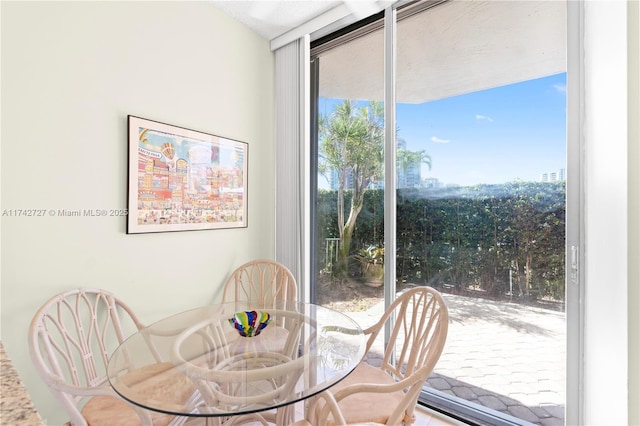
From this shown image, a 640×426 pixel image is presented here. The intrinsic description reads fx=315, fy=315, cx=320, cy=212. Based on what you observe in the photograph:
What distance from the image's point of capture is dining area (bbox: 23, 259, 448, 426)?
106cm

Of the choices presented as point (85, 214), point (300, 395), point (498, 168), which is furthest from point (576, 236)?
point (85, 214)

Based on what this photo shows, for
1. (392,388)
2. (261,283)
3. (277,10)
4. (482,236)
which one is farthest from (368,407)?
(277,10)

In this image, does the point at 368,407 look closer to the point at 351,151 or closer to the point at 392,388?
the point at 392,388

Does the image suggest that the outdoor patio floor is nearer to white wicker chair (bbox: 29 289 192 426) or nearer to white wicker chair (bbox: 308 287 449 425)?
white wicker chair (bbox: 308 287 449 425)

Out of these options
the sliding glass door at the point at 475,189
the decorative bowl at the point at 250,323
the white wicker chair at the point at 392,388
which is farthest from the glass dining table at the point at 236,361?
the sliding glass door at the point at 475,189

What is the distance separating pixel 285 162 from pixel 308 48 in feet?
3.06

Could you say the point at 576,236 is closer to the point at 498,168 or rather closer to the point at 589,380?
the point at 498,168

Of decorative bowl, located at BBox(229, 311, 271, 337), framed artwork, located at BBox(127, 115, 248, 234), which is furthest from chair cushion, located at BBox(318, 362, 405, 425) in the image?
framed artwork, located at BBox(127, 115, 248, 234)

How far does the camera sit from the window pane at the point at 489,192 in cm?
170

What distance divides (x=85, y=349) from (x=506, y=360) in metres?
2.32

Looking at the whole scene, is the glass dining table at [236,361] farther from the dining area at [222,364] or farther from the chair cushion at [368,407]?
the chair cushion at [368,407]

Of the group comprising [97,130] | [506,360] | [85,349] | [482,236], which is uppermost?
[97,130]

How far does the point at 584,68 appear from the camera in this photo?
1507 mm

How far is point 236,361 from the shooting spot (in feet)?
4.18
